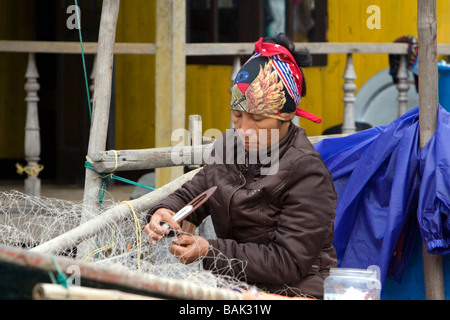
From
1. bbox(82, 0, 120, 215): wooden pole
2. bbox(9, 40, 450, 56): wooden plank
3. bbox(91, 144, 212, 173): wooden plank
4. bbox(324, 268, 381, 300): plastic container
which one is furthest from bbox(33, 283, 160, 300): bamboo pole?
bbox(9, 40, 450, 56): wooden plank

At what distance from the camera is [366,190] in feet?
13.8

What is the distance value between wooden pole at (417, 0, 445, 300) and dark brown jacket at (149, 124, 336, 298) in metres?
1.04

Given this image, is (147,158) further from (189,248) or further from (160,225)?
(189,248)

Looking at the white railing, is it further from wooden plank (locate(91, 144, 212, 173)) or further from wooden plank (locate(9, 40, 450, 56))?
wooden plank (locate(91, 144, 212, 173))

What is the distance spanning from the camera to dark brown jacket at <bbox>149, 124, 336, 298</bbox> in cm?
285

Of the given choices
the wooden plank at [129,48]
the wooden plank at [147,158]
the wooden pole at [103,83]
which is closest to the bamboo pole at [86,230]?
the wooden plank at [147,158]

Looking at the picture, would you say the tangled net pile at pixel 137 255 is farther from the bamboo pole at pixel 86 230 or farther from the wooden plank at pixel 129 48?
the wooden plank at pixel 129 48

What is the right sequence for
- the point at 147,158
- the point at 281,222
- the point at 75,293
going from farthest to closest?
the point at 147,158 < the point at 281,222 < the point at 75,293

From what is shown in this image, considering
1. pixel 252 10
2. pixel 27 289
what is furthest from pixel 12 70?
pixel 27 289

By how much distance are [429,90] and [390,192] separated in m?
0.60

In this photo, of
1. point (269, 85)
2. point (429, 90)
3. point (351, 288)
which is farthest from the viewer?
point (429, 90)

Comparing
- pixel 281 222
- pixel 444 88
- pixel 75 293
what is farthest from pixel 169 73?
pixel 75 293

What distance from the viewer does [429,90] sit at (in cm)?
387
